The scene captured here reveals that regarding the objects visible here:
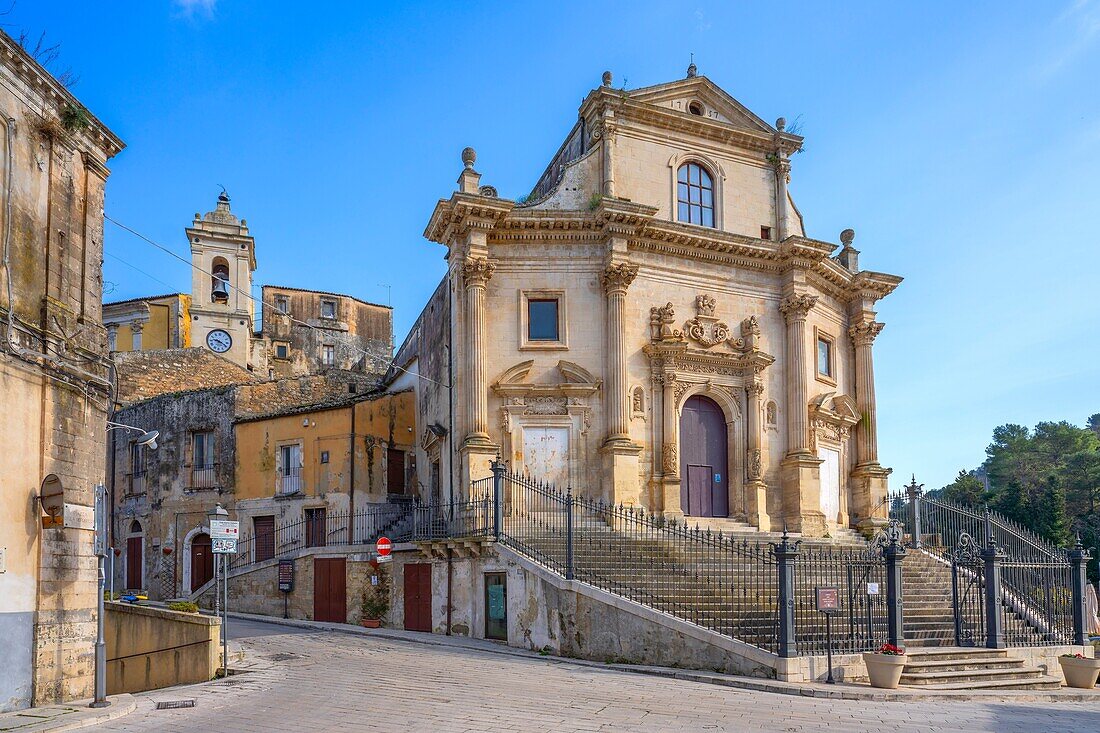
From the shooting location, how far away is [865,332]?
29.0m

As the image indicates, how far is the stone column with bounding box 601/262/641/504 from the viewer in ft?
75.4

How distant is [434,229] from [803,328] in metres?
10.2

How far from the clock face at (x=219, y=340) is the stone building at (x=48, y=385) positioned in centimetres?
3323

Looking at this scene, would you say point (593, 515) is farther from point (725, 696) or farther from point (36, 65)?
point (36, 65)

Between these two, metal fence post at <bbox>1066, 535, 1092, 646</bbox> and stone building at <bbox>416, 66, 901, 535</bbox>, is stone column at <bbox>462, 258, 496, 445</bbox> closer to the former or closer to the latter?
stone building at <bbox>416, 66, 901, 535</bbox>

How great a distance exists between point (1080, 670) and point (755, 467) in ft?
32.3

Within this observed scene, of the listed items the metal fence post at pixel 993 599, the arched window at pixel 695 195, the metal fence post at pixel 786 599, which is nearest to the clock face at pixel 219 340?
the arched window at pixel 695 195

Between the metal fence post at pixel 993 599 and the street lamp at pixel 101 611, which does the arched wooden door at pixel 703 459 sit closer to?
the metal fence post at pixel 993 599

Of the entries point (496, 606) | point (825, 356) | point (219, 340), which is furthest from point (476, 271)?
→ point (219, 340)

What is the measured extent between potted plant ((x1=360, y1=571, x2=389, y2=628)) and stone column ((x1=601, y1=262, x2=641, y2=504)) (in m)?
5.91

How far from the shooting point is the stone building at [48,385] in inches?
527

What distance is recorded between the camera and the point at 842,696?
45.4 ft

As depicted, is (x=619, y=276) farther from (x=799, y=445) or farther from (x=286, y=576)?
(x=286, y=576)

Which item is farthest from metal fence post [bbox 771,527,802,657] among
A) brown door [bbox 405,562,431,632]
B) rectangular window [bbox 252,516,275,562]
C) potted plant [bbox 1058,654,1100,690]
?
rectangular window [bbox 252,516,275,562]
